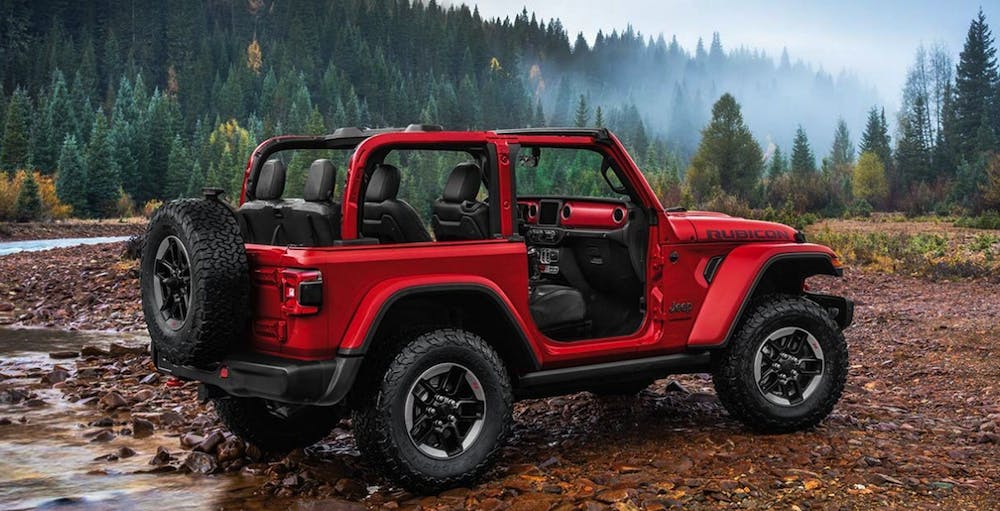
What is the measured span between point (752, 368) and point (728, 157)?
58.4 meters

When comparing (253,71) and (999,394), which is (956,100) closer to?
(999,394)

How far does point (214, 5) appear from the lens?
195125 mm

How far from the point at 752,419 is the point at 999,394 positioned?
2.85 metres

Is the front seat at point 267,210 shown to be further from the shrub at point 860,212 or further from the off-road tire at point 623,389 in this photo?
the shrub at point 860,212

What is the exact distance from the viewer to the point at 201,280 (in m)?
5.13

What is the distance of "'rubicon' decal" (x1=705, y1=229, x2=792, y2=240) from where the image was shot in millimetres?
6578

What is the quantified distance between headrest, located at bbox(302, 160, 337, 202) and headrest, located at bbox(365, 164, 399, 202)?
0.24m

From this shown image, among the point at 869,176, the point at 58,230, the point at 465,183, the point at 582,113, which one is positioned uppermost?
the point at 582,113

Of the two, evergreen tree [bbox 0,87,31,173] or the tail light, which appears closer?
the tail light

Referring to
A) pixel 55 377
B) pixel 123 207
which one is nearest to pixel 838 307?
pixel 55 377

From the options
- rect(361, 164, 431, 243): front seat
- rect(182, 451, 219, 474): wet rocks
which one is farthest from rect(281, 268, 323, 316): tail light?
rect(182, 451, 219, 474): wet rocks

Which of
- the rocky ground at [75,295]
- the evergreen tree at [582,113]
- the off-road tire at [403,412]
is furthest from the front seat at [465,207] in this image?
the evergreen tree at [582,113]

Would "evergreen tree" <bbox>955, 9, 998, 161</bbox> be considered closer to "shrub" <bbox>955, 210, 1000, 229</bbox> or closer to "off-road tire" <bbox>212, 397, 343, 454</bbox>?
"shrub" <bbox>955, 210, 1000, 229</bbox>

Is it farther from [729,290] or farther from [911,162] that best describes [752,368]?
[911,162]
